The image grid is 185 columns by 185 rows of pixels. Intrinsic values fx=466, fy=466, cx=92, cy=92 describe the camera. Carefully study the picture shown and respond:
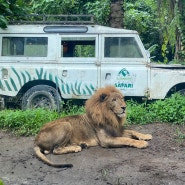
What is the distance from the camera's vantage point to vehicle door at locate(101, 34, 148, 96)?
32.0 feet

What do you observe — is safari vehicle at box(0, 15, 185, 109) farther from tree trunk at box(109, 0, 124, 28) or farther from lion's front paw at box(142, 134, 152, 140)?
lion's front paw at box(142, 134, 152, 140)

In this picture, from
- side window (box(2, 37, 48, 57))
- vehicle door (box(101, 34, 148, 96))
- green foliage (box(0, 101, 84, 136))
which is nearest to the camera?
green foliage (box(0, 101, 84, 136))

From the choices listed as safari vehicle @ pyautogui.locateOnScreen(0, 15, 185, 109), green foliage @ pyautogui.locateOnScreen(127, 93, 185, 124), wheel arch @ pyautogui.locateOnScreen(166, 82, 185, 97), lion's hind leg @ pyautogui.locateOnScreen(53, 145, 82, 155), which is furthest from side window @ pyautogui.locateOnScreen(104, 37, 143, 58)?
lion's hind leg @ pyautogui.locateOnScreen(53, 145, 82, 155)

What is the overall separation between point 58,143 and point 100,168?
117 centimetres

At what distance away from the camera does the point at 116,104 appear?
7895 millimetres

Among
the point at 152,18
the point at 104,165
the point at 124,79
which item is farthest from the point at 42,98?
the point at 152,18

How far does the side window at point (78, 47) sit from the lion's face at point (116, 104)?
235 centimetres

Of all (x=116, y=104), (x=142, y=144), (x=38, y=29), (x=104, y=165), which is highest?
(x=38, y=29)

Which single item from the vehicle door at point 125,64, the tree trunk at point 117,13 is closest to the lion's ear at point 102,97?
the vehicle door at point 125,64

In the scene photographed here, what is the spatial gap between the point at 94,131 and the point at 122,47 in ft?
8.96

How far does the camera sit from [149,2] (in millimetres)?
16922

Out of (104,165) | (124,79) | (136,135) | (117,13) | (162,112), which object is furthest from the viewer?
(117,13)

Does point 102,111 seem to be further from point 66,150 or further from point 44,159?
point 44,159

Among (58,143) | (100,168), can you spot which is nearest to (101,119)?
(58,143)
